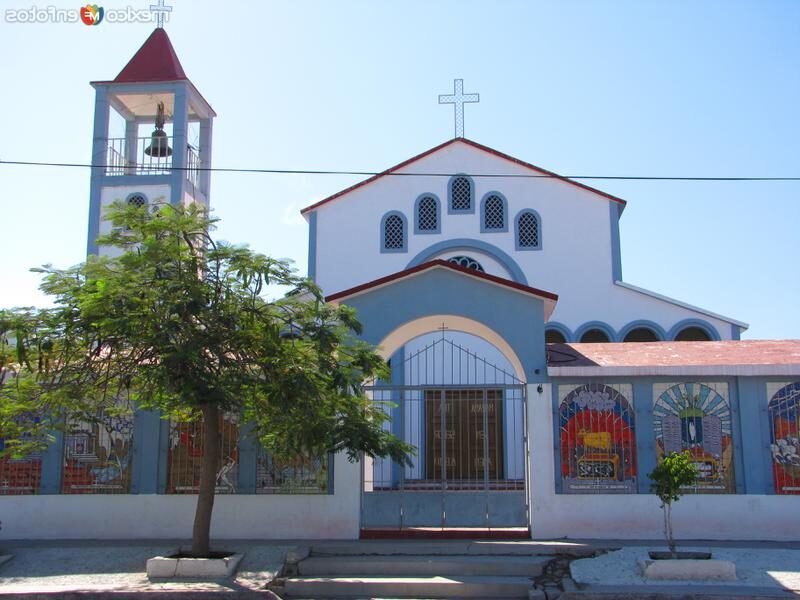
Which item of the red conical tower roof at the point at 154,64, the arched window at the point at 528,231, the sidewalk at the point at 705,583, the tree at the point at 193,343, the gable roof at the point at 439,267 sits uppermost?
the red conical tower roof at the point at 154,64

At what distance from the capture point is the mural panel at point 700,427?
42.2ft

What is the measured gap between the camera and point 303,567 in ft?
36.8

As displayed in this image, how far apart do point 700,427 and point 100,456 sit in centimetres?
924

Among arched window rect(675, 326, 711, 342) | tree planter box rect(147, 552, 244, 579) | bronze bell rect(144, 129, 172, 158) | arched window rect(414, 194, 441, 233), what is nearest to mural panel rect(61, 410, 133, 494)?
tree planter box rect(147, 552, 244, 579)

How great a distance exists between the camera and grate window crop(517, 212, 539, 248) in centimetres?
2123

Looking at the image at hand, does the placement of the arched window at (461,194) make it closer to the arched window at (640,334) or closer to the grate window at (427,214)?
the grate window at (427,214)

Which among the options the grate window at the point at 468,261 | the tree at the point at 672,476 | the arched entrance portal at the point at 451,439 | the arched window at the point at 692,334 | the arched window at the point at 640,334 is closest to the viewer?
the tree at the point at 672,476

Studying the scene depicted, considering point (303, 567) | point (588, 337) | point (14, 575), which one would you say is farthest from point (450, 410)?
point (14, 575)

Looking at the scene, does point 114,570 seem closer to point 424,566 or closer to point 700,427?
point 424,566

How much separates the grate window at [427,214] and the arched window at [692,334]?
6348 millimetres

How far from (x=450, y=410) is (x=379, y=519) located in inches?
219

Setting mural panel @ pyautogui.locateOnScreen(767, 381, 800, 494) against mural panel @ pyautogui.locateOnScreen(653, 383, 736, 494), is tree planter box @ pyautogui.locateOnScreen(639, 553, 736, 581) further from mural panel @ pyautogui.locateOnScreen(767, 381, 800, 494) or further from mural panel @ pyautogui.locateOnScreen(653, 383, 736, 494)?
mural panel @ pyautogui.locateOnScreen(767, 381, 800, 494)

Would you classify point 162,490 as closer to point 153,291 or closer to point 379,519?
point 379,519

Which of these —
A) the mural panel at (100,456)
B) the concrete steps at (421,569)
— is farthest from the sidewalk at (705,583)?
the mural panel at (100,456)
